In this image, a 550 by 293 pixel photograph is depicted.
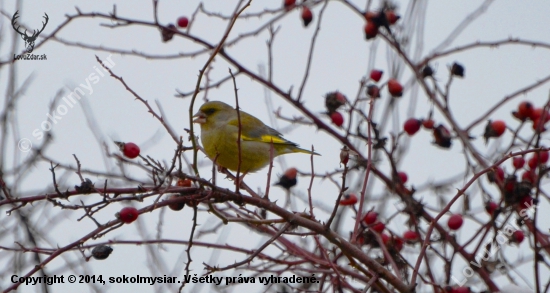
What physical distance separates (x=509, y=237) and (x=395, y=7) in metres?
1.87

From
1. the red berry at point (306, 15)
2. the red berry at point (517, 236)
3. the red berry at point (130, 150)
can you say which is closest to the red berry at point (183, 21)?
the red berry at point (306, 15)

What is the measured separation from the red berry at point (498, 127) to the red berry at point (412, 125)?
1.33ft

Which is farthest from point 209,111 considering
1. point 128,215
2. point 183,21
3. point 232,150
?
point 128,215

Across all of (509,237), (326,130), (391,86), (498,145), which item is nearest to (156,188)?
(326,130)

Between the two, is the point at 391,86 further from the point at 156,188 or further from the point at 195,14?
the point at 156,188

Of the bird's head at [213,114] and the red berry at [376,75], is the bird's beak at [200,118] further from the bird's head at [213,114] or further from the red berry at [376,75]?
the red berry at [376,75]

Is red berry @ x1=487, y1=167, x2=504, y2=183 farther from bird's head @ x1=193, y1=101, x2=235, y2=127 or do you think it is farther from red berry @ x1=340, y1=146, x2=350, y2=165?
bird's head @ x1=193, y1=101, x2=235, y2=127

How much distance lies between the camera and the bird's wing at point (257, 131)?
537 cm

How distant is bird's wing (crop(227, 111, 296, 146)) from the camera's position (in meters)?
5.37

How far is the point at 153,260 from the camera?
4.82 meters

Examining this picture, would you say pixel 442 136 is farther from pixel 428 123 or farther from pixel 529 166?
pixel 529 166

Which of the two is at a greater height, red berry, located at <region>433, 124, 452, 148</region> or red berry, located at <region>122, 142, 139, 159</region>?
red berry, located at <region>433, 124, 452, 148</region>

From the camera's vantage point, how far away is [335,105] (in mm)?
3838

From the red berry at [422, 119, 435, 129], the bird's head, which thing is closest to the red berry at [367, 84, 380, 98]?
the red berry at [422, 119, 435, 129]
